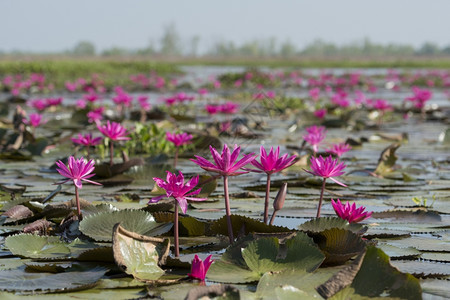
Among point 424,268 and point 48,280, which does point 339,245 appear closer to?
point 424,268

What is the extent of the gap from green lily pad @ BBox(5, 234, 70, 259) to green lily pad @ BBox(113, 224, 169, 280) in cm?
34

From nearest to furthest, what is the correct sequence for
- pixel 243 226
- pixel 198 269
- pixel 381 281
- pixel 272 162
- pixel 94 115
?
pixel 381 281 < pixel 198 269 < pixel 272 162 < pixel 243 226 < pixel 94 115

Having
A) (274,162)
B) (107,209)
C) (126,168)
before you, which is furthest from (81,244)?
(126,168)

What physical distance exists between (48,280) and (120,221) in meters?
0.44

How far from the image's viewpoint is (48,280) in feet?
6.19

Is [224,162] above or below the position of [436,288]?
above

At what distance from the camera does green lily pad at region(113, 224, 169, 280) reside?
1.87 m

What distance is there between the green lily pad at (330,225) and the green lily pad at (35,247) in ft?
2.77

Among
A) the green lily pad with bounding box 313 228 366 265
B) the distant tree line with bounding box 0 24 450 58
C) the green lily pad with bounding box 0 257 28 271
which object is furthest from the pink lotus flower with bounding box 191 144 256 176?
the distant tree line with bounding box 0 24 450 58

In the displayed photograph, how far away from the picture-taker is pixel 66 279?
190 cm

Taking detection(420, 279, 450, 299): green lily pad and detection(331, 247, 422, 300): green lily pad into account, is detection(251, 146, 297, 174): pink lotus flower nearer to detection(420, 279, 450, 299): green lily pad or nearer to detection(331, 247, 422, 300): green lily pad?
detection(331, 247, 422, 300): green lily pad

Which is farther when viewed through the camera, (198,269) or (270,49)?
(270,49)

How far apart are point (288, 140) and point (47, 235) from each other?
4.12 meters

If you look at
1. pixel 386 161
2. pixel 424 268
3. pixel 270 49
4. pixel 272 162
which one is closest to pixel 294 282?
pixel 272 162
